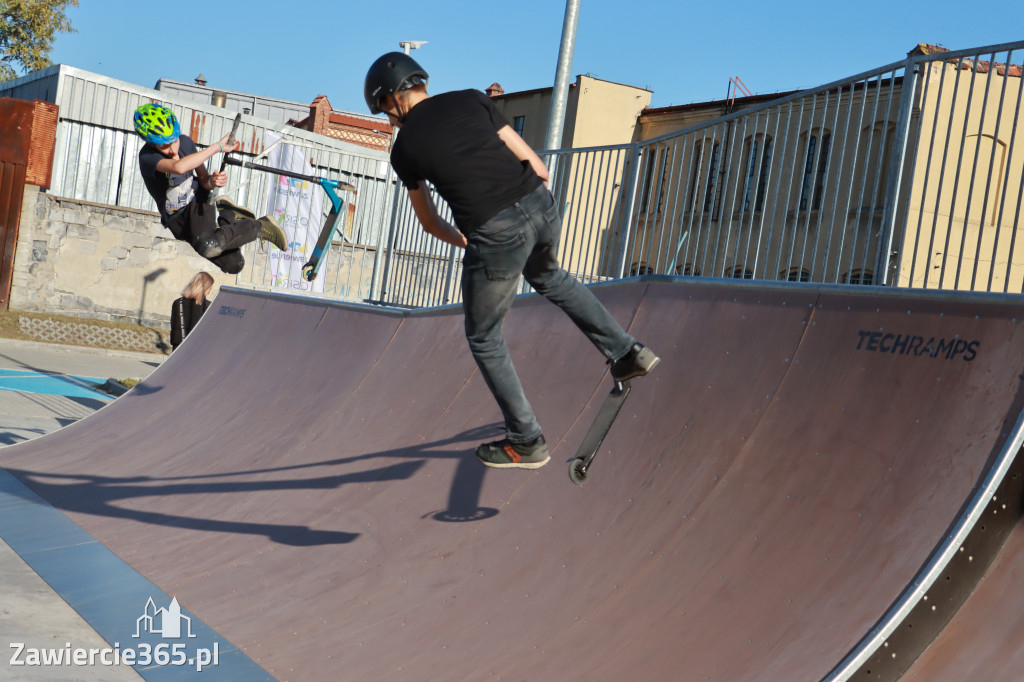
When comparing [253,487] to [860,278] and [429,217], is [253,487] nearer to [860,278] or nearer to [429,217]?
[429,217]

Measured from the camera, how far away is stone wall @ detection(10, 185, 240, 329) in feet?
76.4

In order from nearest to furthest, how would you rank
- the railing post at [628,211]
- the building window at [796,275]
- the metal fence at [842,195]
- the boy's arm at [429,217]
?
the boy's arm at [429,217]
the metal fence at [842,195]
the building window at [796,275]
the railing post at [628,211]

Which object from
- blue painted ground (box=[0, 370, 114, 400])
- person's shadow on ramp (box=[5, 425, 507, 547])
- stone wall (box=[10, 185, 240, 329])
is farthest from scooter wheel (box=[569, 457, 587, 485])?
stone wall (box=[10, 185, 240, 329])

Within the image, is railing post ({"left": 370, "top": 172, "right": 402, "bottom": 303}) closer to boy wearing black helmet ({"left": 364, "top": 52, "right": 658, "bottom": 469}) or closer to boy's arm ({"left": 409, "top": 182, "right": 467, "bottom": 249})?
boy's arm ({"left": 409, "top": 182, "right": 467, "bottom": 249})

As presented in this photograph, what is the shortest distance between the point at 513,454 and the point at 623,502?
0.80 metres

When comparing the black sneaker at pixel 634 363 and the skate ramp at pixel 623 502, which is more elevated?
the black sneaker at pixel 634 363

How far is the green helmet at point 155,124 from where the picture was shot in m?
6.50

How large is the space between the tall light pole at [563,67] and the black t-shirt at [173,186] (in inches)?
272

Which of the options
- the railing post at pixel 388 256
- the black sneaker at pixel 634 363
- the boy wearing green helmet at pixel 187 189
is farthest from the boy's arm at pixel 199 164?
the railing post at pixel 388 256

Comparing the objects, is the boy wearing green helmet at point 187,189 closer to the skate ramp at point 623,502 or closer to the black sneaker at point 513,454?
the skate ramp at point 623,502

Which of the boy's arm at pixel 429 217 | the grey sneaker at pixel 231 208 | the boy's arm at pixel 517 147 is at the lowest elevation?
the boy's arm at pixel 429 217

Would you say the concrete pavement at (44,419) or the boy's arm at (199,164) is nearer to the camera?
the concrete pavement at (44,419)

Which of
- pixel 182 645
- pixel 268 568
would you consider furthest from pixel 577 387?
pixel 182 645
